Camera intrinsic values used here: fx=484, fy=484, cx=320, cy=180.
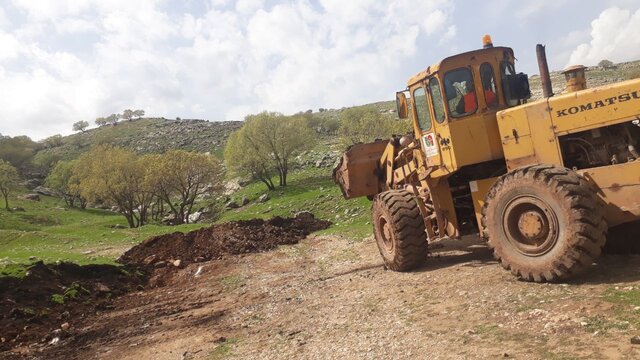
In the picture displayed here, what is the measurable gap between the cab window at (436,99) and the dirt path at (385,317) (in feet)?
9.40

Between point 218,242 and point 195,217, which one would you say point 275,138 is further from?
point 218,242

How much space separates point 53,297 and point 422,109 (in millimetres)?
9662

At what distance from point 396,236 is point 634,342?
5490mm

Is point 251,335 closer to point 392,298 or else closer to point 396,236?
point 392,298

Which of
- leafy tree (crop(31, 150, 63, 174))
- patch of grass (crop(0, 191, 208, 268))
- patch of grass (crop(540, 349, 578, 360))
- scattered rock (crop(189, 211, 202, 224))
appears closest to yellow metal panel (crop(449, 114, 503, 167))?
patch of grass (crop(540, 349, 578, 360))

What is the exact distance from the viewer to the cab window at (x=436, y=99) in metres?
9.02

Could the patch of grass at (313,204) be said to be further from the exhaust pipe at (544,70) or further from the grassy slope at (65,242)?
the exhaust pipe at (544,70)

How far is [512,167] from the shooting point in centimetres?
820

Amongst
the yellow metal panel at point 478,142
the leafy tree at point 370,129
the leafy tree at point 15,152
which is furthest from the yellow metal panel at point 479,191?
the leafy tree at point 15,152

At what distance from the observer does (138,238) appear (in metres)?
28.0

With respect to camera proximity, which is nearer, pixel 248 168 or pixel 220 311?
pixel 220 311

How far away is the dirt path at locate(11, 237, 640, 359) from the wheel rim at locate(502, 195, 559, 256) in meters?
0.57

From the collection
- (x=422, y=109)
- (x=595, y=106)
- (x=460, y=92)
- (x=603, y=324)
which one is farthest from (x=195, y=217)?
(x=603, y=324)

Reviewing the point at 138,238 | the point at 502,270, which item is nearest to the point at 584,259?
the point at 502,270
